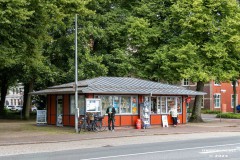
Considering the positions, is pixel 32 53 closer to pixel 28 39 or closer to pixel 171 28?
pixel 28 39

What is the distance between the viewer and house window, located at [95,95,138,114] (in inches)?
1176

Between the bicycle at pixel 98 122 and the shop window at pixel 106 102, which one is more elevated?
the shop window at pixel 106 102

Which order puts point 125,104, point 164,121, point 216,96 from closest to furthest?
point 125,104 → point 164,121 → point 216,96

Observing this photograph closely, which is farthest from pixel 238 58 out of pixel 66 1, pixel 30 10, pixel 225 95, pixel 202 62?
pixel 225 95

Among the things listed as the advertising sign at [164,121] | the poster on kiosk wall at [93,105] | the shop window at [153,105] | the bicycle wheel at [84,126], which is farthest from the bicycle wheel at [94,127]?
the advertising sign at [164,121]

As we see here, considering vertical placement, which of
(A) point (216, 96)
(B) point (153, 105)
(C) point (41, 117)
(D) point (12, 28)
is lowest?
(C) point (41, 117)

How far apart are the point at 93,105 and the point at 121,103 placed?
344 cm

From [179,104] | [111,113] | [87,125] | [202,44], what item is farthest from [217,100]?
[87,125]

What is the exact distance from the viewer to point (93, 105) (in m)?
27.6

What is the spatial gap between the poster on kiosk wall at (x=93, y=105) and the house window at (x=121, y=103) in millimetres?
1614

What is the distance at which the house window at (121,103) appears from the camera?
2988 cm

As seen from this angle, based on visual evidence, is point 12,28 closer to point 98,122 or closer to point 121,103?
point 98,122

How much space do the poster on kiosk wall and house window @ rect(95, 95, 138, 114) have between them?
161 cm

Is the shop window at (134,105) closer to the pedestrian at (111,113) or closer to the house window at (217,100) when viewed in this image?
the pedestrian at (111,113)
